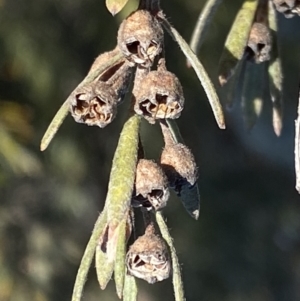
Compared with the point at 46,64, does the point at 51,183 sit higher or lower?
lower

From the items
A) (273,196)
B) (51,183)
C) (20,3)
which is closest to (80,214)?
(51,183)

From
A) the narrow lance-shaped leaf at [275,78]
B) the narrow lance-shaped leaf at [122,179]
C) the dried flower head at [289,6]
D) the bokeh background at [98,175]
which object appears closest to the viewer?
the narrow lance-shaped leaf at [122,179]

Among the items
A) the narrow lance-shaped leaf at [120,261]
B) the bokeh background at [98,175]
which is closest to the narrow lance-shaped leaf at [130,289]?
the narrow lance-shaped leaf at [120,261]

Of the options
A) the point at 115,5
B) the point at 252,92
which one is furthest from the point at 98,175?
the point at 115,5

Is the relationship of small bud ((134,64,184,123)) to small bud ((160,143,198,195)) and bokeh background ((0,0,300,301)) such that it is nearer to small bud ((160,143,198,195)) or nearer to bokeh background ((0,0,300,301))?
small bud ((160,143,198,195))

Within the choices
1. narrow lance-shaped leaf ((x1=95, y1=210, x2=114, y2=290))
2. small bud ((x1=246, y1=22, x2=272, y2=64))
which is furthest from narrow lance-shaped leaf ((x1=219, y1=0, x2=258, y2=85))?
narrow lance-shaped leaf ((x1=95, y1=210, x2=114, y2=290))

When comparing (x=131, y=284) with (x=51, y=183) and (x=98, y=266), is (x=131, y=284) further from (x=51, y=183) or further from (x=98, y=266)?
(x=51, y=183)

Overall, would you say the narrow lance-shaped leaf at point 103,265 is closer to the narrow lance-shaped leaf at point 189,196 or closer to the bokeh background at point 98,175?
the narrow lance-shaped leaf at point 189,196
